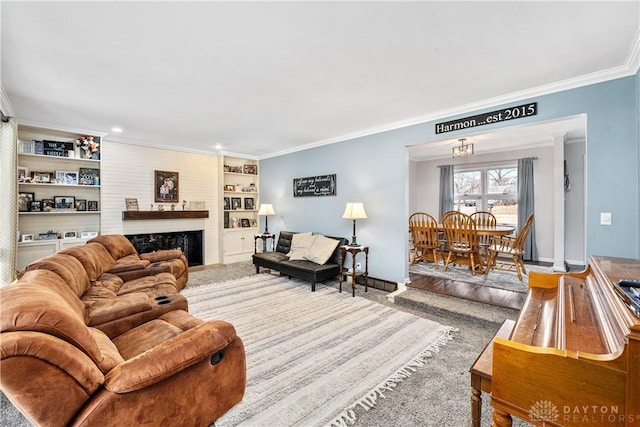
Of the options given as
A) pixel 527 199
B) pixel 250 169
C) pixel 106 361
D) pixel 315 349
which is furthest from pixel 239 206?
pixel 527 199

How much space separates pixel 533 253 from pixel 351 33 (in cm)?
611

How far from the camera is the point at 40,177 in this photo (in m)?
4.06

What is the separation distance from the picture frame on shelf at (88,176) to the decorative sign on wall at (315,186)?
3433 millimetres

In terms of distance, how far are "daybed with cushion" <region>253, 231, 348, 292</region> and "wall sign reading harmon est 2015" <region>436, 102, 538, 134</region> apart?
228 centimetres

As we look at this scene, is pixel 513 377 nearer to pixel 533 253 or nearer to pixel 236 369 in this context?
pixel 236 369

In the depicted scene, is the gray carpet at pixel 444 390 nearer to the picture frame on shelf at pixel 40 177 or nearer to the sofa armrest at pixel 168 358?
the sofa armrest at pixel 168 358

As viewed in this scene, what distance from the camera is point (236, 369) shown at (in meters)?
1.62

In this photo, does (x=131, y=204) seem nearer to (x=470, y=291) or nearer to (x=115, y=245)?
(x=115, y=245)

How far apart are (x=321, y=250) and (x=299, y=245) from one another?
1.80 ft

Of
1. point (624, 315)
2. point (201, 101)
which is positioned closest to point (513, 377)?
point (624, 315)

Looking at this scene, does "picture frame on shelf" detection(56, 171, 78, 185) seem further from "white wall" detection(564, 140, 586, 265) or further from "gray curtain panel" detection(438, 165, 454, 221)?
"white wall" detection(564, 140, 586, 265)

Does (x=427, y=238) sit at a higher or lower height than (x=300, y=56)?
lower

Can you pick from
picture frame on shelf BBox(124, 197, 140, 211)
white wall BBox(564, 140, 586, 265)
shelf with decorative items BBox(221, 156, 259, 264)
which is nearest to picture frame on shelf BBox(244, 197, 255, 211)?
shelf with decorative items BBox(221, 156, 259, 264)

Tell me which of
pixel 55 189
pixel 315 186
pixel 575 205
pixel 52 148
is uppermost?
pixel 52 148
